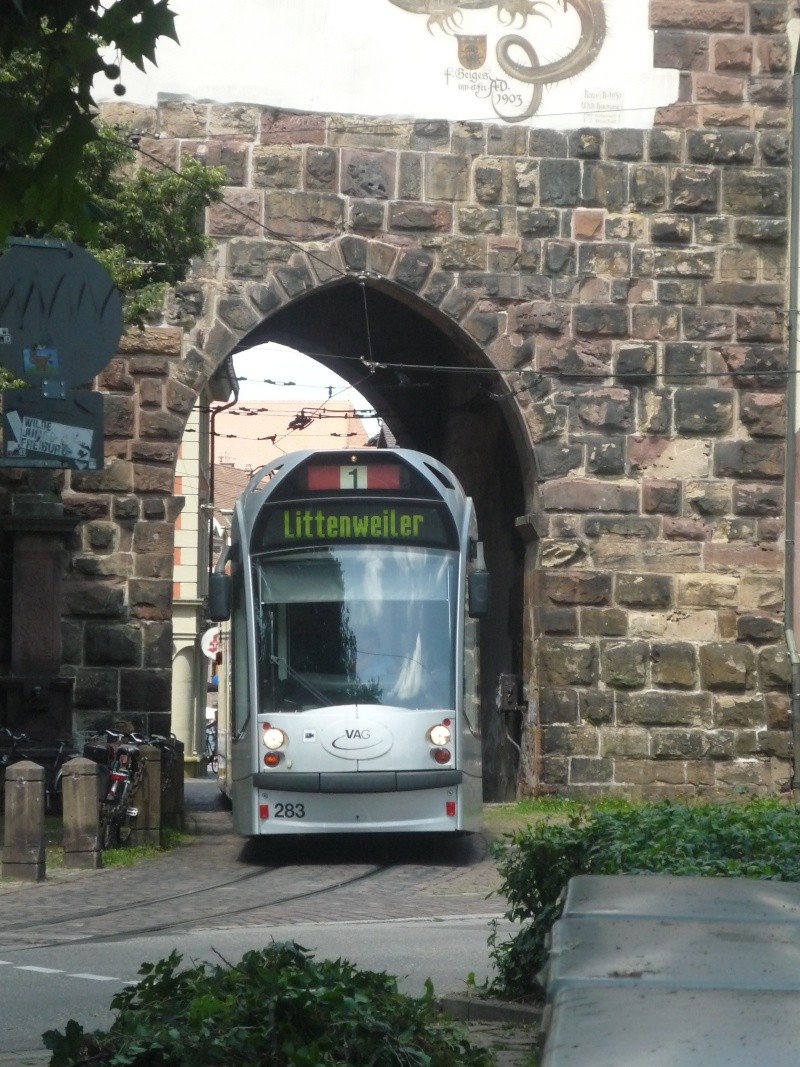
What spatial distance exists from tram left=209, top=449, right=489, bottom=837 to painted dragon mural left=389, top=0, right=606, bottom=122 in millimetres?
6100

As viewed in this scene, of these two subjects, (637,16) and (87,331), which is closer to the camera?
(87,331)

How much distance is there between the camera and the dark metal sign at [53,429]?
30.6ft

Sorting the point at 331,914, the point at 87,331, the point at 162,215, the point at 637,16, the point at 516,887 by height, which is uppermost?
the point at 637,16

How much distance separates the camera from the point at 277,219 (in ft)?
59.3

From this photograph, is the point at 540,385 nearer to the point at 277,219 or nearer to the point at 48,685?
the point at 277,219

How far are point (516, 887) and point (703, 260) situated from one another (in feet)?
42.1

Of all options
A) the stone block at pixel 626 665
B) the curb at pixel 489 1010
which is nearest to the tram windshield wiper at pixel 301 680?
the stone block at pixel 626 665

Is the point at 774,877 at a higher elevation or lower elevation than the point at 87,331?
lower

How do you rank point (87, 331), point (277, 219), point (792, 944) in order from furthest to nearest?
point (277, 219)
point (87, 331)
point (792, 944)

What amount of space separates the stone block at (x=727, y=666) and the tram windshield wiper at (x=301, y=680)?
601 centimetres

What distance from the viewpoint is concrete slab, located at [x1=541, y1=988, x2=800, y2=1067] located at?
81.8 inches

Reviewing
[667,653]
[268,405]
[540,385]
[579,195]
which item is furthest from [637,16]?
[268,405]

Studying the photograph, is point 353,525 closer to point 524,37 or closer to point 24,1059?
point 524,37

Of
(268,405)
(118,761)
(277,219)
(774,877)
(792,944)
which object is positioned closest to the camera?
(792,944)
